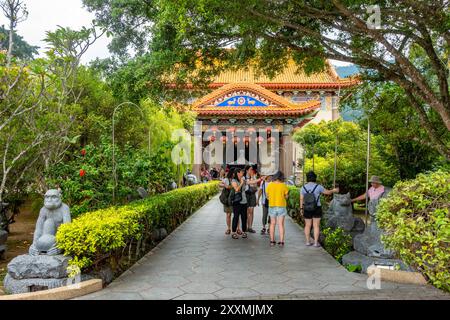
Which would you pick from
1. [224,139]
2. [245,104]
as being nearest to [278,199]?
[245,104]

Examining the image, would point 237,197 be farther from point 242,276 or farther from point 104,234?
point 104,234

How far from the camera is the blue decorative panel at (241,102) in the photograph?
816 inches

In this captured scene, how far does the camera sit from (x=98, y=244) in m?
4.64

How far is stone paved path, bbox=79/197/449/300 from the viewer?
438 centimetres

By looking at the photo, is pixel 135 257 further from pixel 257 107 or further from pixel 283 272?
pixel 257 107

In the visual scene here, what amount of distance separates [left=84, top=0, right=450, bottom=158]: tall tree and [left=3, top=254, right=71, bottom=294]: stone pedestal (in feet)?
11.2

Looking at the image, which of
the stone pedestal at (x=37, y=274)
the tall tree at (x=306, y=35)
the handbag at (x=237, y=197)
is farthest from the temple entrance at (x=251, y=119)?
the stone pedestal at (x=37, y=274)

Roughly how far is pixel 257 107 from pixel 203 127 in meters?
3.25

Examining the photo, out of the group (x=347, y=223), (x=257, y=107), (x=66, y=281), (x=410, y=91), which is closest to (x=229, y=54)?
(x=410, y=91)

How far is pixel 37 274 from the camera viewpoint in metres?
4.52

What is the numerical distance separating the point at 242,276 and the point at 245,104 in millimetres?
16168

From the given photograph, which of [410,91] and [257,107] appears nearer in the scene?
[410,91]

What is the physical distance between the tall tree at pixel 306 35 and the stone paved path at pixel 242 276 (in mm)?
2851

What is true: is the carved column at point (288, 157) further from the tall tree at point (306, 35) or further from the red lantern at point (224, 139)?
the tall tree at point (306, 35)
